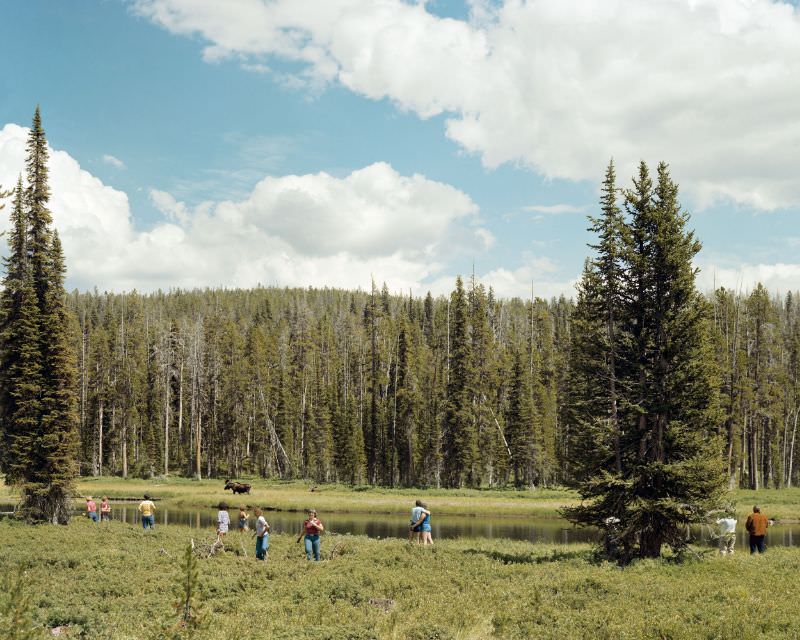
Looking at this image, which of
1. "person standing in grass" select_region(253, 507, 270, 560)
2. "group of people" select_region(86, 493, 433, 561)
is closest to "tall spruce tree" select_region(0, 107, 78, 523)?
"group of people" select_region(86, 493, 433, 561)

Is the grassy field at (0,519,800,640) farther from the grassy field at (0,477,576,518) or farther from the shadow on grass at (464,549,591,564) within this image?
the grassy field at (0,477,576,518)

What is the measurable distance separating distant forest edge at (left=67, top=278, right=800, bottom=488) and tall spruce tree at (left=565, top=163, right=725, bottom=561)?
1368 inches

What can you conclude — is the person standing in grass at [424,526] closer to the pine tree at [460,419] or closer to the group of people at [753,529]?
the group of people at [753,529]

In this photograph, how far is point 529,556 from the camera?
24.8 metres

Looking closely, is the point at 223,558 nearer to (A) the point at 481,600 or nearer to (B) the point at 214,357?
(A) the point at 481,600

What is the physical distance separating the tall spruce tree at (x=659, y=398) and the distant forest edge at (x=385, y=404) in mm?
34737

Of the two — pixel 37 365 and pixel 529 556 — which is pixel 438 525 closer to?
pixel 529 556

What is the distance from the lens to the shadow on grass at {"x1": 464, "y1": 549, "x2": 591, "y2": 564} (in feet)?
77.3

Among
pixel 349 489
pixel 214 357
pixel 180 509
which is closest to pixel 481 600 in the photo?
pixel 180 509

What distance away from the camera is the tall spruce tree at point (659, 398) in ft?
74.3

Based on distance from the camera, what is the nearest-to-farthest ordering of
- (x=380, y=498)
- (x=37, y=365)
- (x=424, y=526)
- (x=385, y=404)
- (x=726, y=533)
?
(x=424, y=526)
(x=726, y=533)
(x=37, y=365)
(x=380, y=498)
(x=385, y=404)

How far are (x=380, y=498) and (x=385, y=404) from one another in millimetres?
21203

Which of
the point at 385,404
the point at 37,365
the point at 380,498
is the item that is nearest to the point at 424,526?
the point at 37,365

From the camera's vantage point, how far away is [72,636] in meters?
14.1
